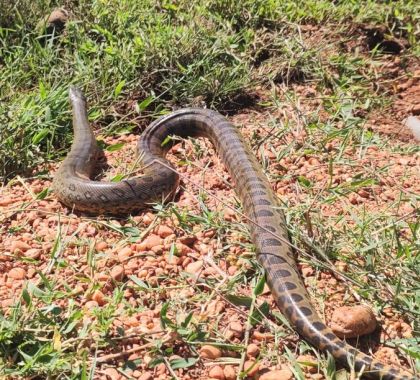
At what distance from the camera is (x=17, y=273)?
4457mm

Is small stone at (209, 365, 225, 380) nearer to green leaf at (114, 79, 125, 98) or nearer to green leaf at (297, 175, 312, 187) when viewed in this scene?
green leaf at (297, 175, 312, 187)

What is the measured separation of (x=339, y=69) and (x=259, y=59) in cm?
100

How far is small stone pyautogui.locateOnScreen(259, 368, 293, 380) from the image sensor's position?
3.72 meters

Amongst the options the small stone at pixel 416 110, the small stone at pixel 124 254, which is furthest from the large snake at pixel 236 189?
the small stone at pixel 416 110

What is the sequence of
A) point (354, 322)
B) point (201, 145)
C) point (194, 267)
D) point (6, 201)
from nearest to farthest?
point (354, 322) < point (194, 267) < point (6, 201) < point (201, 145)

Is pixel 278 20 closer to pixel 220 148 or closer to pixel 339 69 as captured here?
pixel 339 69

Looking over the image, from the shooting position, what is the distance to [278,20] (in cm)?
783

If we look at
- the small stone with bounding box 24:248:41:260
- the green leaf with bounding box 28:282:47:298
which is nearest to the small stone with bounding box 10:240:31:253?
the small stone with bounding box 24:248:41:260

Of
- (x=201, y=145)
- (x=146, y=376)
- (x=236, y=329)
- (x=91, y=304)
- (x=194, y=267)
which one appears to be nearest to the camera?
(x=146, y=376)

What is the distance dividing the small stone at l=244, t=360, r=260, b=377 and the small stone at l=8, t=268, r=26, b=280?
71.6 inches

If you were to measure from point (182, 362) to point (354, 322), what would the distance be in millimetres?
1170

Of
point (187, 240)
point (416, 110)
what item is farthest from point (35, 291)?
point (416, 110)

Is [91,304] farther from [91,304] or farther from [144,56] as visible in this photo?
[144,56]

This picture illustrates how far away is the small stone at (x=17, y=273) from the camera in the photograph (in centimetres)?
444
